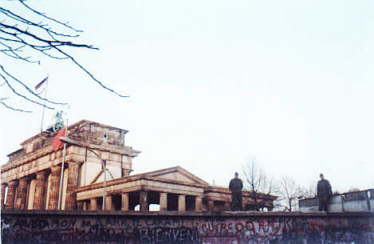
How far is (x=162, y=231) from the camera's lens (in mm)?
12500

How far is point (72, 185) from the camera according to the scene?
36219mm

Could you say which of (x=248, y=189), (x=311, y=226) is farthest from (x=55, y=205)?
(x=311, y=226)

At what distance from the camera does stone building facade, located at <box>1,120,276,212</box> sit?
95.1 feet

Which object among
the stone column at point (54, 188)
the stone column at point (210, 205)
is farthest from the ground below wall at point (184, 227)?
the stone column at point (54, 188)

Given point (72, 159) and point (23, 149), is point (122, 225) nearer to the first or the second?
point (72, 159)

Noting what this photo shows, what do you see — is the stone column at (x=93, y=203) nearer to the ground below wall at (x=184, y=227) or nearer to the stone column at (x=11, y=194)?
the stone column at (x=11, y=194)

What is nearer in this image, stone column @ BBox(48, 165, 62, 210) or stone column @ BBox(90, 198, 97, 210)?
stone column @ BBox(90, 198, 97, 210)

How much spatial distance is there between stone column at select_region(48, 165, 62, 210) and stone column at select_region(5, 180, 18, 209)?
12.9 m

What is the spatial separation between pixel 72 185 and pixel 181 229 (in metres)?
26.6

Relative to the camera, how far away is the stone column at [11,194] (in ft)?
151

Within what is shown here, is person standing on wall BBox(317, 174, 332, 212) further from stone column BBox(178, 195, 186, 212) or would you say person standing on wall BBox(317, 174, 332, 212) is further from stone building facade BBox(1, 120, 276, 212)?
stone column BBox(178, 195, 186, 212)

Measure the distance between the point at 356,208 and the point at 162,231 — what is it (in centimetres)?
1195

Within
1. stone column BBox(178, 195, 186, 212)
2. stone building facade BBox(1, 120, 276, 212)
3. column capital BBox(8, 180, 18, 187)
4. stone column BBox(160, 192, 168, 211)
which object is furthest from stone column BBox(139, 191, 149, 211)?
column capital BBox(8, 180, 18, 187)

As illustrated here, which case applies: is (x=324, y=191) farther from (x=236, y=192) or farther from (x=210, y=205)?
(x=210, y=205)
